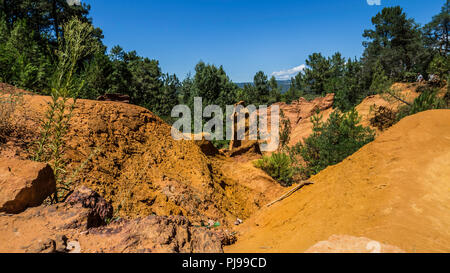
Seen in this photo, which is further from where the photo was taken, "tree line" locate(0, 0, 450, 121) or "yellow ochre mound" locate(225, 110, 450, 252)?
"tree line" locate(0, 0, 450, 121)

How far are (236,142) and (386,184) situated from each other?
13311mm

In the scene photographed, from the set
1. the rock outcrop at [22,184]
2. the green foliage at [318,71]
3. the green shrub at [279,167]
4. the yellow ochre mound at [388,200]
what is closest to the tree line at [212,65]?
the green foliage at [318,71]

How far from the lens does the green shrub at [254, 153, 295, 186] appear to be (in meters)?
11.1

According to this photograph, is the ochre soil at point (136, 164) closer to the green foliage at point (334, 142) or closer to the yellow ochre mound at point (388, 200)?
the yellow ochre mound at point (388, 200)

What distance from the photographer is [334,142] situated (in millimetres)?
9883

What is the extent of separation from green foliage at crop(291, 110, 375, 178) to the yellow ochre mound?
4.84 metres

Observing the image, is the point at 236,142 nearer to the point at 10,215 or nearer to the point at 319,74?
the point at 10,215

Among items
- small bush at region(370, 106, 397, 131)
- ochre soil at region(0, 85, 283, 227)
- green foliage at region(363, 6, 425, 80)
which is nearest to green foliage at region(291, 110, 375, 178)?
ochre soil at region(0, 85, 283, 227)

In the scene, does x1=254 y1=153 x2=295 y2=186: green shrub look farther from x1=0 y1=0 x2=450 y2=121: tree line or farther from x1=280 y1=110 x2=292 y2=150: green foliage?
x1=280 y1=110 x2=292 y2=150: green foliage

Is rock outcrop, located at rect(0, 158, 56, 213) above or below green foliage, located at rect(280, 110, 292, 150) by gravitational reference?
above

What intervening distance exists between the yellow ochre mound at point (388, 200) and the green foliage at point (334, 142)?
15.9ft

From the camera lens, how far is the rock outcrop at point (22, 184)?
1.80 meters

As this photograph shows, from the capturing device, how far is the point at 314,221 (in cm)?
338

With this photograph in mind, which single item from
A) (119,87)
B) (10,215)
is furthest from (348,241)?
(119,87)
